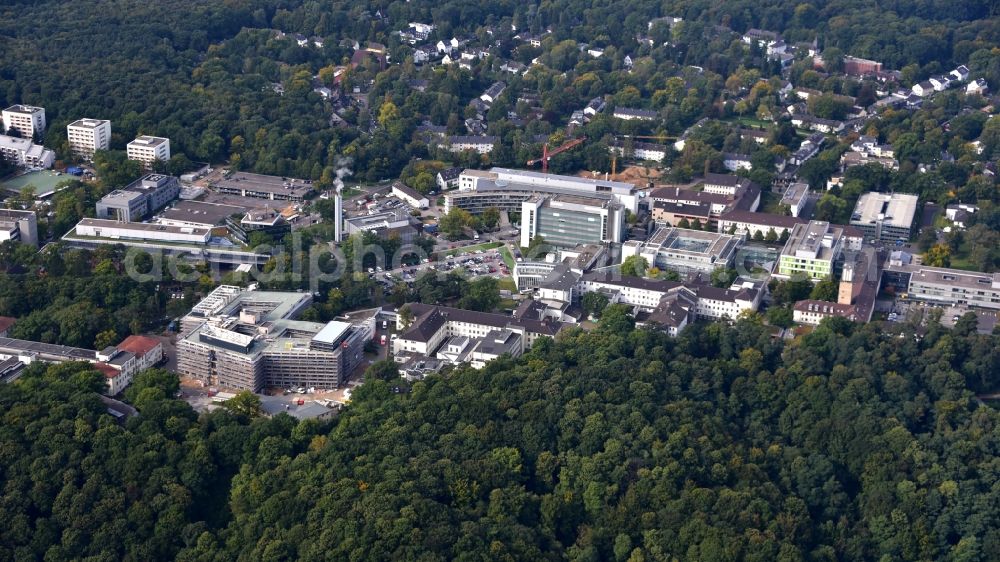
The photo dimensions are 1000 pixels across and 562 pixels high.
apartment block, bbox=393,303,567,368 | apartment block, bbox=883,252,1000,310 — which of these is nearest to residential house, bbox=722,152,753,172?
apartment block, bbox=883,252,1000,310

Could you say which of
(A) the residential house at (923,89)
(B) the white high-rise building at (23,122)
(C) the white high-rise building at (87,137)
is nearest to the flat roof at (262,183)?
(C) the white high-rise building at (87,137)

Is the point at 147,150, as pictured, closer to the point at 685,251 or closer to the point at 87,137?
the point at 87,137

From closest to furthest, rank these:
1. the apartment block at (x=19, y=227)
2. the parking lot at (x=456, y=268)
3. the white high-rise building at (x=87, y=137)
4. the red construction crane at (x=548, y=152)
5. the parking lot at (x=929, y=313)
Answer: the parking lot at (x=929, y=313)
the parking lot at (x=456, y=268)
the apartment block at (x=19, y=227)
the white high-rise building at (x=87, y=137)
the red construction crane at (x=548, y=152)

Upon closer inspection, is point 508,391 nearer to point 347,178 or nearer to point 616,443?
point 616,443

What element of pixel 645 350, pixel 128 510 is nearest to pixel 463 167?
pixel 645 350

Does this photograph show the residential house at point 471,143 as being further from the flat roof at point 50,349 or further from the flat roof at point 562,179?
the flat roof at point 50,349

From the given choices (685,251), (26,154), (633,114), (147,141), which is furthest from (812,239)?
(26,154)

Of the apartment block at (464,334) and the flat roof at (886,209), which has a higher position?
the flat roof at (886,209)
